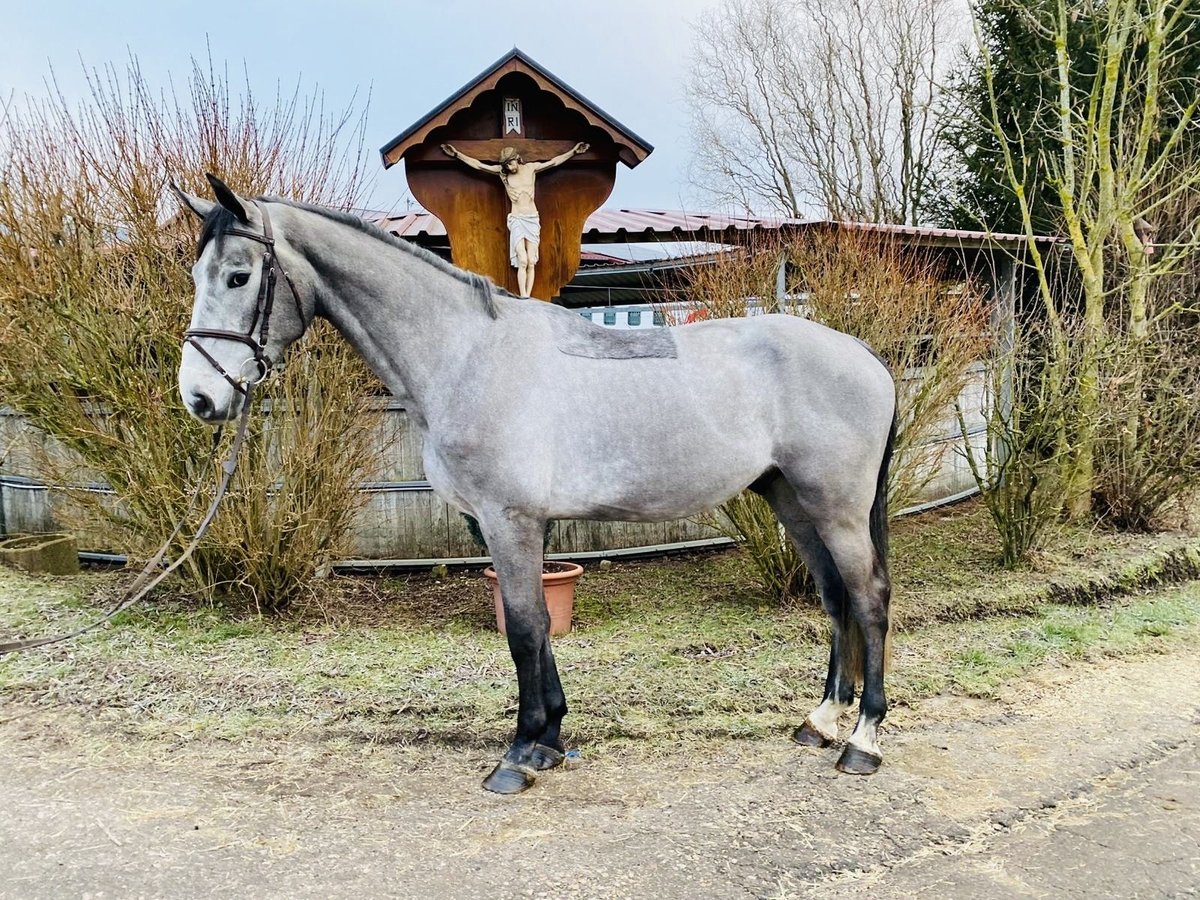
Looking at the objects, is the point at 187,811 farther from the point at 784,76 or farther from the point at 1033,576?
the point at 784,76

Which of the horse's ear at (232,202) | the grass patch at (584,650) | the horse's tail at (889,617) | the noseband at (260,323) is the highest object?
the horse's ear at (232,202)

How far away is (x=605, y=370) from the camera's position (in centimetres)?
291

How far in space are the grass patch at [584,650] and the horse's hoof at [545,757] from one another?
274mm

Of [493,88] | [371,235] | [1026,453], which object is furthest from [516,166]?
[1026,453]

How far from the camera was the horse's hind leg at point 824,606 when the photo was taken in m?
3.23

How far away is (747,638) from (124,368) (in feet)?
12.9

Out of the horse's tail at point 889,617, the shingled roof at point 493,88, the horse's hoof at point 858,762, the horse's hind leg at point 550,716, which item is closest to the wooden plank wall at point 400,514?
the shingled roof at point 493,88

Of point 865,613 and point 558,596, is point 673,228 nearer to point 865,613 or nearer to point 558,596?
point 558,596

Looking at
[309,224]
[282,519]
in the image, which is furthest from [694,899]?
[282,519]

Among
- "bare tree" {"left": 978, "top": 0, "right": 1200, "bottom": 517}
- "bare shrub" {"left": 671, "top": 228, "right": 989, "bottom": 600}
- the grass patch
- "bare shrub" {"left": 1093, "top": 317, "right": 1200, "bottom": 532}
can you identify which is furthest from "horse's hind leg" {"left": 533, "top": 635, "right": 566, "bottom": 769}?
"bare shrub" {"left": 1093, "top": 317, "right": 1200, "bottom": 532}

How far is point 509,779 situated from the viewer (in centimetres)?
285

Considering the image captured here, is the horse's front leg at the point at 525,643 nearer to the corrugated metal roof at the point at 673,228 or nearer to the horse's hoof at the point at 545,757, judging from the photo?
the horse's hoof at the point at 545,757

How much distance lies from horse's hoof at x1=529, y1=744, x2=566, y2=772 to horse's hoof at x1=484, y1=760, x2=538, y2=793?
77 millimetres

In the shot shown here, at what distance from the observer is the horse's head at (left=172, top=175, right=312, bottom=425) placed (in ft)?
8.07
